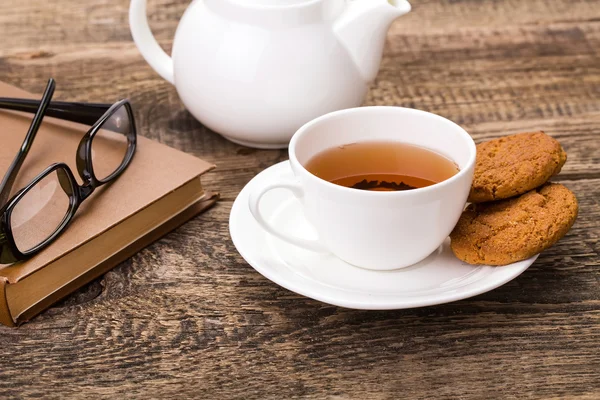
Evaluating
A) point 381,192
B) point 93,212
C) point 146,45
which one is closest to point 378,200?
point 381,192

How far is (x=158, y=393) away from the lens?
686 mm

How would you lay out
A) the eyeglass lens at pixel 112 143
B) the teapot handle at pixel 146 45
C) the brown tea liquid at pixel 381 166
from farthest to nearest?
the teapot handle at pixel 146 45 → the eyeglass lens at pixel 112 143 → the brown tea liquid at pixel 381 166

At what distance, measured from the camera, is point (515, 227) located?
2.47 ft

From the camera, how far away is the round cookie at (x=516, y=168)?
2.58 ft

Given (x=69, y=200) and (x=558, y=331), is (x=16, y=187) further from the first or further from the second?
(x=558, y=331)

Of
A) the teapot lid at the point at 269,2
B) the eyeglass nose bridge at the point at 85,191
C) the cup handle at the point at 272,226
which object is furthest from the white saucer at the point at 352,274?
the teapot lid at the point at 269,2

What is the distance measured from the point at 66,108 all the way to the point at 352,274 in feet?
1.50

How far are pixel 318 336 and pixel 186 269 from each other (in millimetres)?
185

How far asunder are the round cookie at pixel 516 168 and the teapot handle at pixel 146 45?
499mm

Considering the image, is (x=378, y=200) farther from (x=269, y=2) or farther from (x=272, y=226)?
(x=269, y=2)

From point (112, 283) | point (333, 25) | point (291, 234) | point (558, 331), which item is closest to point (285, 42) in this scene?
point (333, 25)

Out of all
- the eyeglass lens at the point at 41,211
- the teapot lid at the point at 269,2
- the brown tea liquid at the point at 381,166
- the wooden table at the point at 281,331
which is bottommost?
the wooden table at the point at 281,331

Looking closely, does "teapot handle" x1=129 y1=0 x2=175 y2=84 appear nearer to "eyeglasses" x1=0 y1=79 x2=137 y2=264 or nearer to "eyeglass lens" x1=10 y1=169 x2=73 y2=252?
"eyeglasses" x1=0 y1=79 x2=137 y2=264

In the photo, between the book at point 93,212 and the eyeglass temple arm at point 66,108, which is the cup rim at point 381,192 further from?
the eyeglass temple arm at point 66,108
